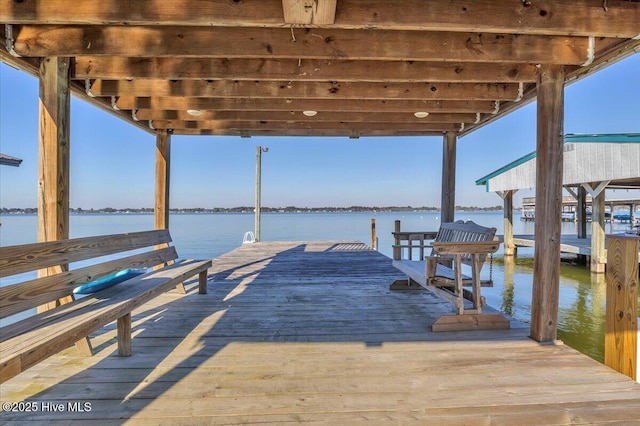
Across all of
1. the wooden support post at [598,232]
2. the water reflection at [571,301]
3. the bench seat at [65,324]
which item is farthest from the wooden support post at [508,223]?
the bench seat at [65,324]

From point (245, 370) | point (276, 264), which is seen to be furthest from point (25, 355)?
point (276, 264)

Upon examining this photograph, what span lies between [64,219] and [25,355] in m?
1.52

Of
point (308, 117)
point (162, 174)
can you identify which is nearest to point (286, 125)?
point (308, 117)

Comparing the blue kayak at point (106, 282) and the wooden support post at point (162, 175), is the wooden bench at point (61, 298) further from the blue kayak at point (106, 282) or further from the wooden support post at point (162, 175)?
the wooden support post at point (162, 175)

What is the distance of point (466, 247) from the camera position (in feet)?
8.87

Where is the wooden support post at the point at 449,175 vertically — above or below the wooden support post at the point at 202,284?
above

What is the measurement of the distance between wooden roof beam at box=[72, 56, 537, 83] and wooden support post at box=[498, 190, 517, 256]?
1029 centimetres

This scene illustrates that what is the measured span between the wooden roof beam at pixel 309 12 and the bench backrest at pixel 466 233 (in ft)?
7.13

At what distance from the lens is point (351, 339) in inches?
106

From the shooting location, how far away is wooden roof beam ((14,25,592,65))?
2.44 meters

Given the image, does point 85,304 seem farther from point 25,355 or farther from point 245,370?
point 245,370

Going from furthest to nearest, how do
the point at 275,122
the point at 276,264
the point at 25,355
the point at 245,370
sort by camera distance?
the point at 276,264
the point at 275,122
the point at 245,370
the point at 25,355

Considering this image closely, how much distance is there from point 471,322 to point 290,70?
8.97 ft

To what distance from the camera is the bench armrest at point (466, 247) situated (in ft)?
8.77
